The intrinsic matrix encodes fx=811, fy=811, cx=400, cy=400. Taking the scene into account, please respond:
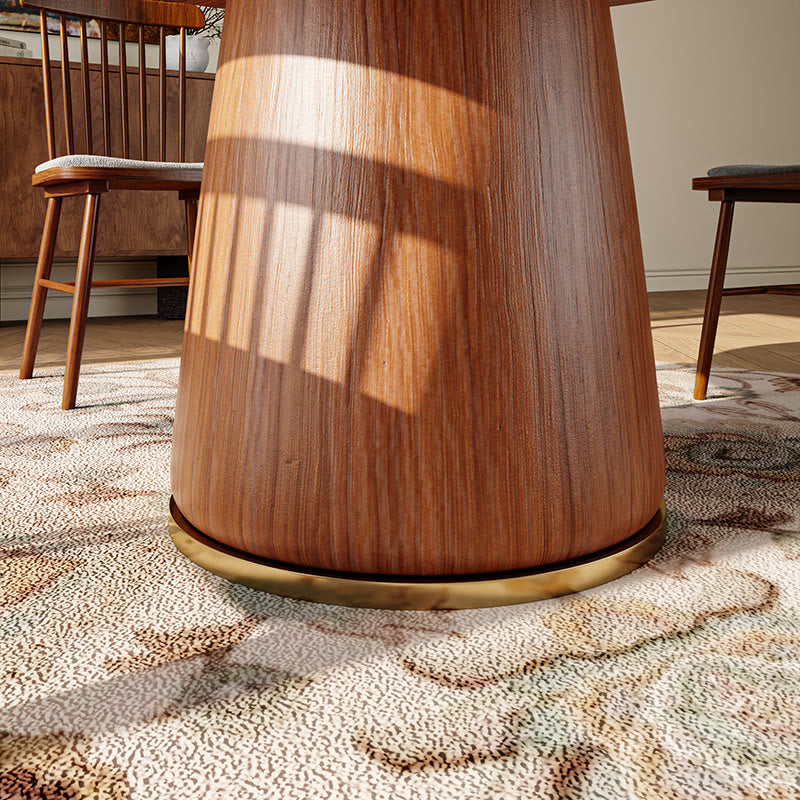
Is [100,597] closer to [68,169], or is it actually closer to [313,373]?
[313,373]

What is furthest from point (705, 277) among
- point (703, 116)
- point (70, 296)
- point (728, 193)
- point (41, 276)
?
point (41, 276)

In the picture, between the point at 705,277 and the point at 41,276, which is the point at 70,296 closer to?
the point at 41,276

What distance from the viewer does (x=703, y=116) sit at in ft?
11.6

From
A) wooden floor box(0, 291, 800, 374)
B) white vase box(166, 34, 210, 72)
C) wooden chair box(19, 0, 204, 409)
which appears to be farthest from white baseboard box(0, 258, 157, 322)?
wooden chair box(19, 0, 204, 409)

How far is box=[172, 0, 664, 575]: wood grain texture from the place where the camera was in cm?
53

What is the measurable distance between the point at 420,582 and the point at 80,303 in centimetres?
88

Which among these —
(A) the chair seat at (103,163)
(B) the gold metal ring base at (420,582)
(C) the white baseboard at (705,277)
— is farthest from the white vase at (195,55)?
(B) the gold metal ring base at (420,582)

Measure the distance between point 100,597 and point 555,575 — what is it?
32cm

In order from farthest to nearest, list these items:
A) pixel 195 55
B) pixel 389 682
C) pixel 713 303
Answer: pixel 195 55
pixel 713 303
pixel 389 682

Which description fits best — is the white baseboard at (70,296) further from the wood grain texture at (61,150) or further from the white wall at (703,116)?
the white wall at (703,116)

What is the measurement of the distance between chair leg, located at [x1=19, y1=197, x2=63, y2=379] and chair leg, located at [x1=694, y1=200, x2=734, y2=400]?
Answer: 3.52ft

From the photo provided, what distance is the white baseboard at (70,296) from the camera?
8.11 feet

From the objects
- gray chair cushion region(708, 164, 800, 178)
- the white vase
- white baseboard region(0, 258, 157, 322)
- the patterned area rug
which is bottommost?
the patterned area rug

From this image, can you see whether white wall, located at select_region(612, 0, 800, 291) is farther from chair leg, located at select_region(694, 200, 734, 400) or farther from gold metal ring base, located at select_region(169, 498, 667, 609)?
gold metal ring base, located at select_region(169, 498, 667, 609)
